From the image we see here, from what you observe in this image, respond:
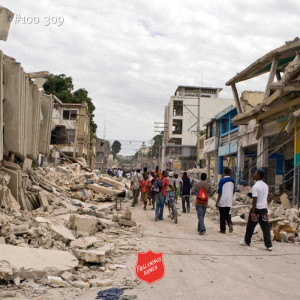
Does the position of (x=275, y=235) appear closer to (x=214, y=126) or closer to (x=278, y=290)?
(x=278, y=290)

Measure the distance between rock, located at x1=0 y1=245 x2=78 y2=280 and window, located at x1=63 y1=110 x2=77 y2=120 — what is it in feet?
130

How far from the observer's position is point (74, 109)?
44.3m

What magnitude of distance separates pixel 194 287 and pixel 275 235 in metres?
4.86

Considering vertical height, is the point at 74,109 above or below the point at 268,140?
above

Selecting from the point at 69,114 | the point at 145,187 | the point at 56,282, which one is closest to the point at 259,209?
the point at 56,282

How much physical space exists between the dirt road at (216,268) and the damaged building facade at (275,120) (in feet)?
19.6

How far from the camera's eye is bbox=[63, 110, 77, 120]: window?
44469 millimetres

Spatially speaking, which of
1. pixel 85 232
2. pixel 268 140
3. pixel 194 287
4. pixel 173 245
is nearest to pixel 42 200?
pixel 85 232

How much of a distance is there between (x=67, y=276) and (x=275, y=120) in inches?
550

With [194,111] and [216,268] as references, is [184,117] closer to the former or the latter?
[194,111]

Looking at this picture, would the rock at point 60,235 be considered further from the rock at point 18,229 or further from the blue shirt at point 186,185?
the blue shirt at point 186,185

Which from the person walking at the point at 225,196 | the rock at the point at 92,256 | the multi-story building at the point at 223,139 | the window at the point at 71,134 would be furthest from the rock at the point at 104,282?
the window at the point at 71,134

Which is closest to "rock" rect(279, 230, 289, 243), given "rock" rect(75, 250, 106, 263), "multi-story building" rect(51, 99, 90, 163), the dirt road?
the dirt road

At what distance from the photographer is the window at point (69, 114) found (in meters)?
44.5
